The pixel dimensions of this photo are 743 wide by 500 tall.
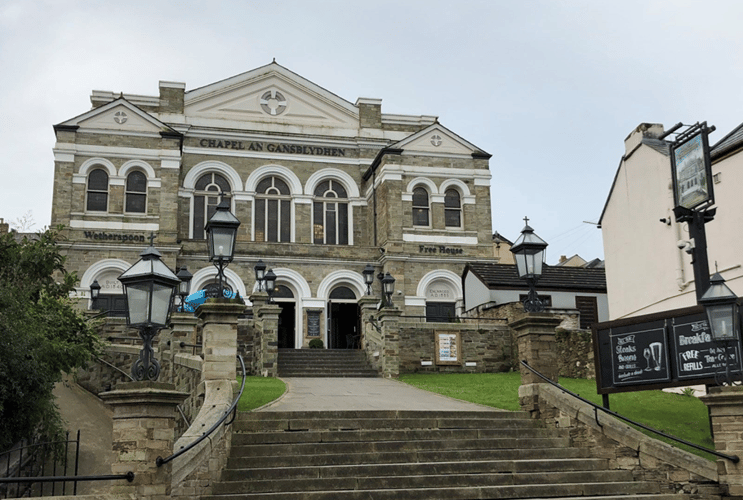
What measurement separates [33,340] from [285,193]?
22031mm

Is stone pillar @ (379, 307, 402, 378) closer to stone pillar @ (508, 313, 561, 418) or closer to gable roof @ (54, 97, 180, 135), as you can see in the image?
stone pillar @ (508, 313, 561, 418)

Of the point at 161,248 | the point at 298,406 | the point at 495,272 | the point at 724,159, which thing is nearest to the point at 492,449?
the point at 298,406

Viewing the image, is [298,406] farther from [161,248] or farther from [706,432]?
[161,248]

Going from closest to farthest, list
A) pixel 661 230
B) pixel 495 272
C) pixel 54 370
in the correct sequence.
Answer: pixel 54 370 < pixel 661 230 < pixel 495 272

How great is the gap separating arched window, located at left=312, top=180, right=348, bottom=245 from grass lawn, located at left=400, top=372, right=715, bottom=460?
→ 13275 mm

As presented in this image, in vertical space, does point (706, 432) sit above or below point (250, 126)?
below

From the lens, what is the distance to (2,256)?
64.0 feet

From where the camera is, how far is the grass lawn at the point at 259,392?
1608 cm

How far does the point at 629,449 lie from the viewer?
13.4 meters

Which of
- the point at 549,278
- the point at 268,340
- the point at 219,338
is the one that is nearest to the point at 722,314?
the point at 219,338

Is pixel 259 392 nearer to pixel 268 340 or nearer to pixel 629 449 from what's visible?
pixel 268 340

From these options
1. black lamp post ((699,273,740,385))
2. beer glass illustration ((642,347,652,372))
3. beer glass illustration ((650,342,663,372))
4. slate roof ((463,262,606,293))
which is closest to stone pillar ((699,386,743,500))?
black lamp post ((699,273,740,385))

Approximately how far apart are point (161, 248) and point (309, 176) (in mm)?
8196

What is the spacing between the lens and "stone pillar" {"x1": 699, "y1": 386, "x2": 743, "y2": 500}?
40.3 feet
